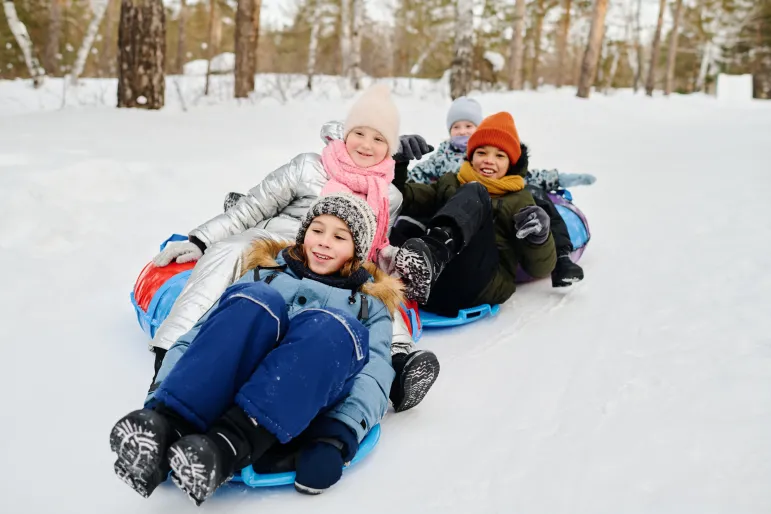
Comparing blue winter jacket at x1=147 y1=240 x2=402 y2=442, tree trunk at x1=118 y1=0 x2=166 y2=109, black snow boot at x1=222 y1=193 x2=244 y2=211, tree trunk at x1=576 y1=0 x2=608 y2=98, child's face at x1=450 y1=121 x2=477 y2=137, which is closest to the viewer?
blue winter jacket at x1=147 y1=240 x2=402 y2=442

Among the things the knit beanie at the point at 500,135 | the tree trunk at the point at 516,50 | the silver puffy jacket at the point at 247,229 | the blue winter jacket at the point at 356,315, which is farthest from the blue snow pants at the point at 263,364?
the tree trunk at the point at 516,50

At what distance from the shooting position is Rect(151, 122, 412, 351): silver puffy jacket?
88.2 inches

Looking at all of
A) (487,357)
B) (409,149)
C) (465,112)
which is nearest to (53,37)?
(465,112)

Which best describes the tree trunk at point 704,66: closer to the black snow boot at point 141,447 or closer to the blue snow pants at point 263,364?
the blue snow pants at point 263,364

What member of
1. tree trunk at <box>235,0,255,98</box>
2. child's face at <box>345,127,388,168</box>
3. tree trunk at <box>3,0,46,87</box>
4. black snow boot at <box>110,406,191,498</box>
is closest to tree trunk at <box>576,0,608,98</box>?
tree trunk at <box>235,0,255,98</box>

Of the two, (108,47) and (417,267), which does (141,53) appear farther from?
(108,47)

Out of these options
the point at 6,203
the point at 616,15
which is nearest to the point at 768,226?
the point at 6,203

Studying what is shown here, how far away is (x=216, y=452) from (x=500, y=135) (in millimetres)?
2328

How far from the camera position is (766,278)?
10.2ft

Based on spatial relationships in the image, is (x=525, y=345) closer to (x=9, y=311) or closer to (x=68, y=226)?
(x=9, y=311)

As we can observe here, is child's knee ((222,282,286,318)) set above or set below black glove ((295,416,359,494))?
above

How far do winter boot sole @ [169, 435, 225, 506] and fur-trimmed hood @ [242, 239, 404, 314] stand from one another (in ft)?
2.55

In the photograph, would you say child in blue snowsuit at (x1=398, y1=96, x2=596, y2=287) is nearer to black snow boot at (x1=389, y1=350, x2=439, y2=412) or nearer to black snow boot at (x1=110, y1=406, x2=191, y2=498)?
black snow boot at (x1=389, y1=350, x2=439, y2=412)

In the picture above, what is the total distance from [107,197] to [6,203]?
657mm
